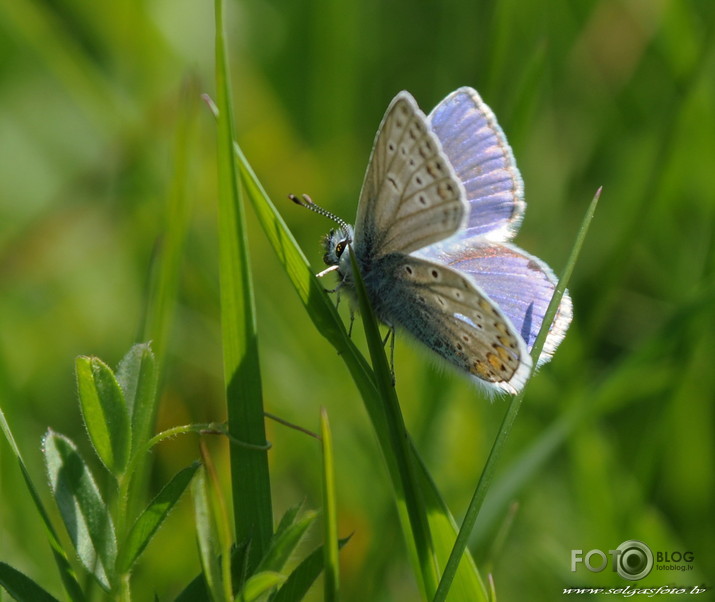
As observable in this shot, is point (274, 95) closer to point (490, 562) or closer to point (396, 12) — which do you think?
point (396, 12)

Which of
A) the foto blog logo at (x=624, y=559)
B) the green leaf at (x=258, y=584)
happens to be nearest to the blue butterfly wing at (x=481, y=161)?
the foto blog logo at (x=624, y=559)

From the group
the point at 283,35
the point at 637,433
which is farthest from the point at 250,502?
the point at 283,35

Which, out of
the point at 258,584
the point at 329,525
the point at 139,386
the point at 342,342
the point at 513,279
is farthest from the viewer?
the point at 513,279

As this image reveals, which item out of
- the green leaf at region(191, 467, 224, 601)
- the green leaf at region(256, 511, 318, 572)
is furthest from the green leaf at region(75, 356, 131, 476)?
the green leaf at region(256, 511, 318, 572)

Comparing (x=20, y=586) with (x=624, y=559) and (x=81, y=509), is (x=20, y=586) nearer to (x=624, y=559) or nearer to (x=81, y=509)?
(x=81, y=509)

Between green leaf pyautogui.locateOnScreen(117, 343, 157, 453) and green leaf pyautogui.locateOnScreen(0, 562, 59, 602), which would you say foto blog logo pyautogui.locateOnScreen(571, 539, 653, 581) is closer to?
green leaf pyautogui.locateOnScreen(117, 343, 157, 453)

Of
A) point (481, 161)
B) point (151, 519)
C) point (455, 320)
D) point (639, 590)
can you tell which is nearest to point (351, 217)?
point (481, 161)
